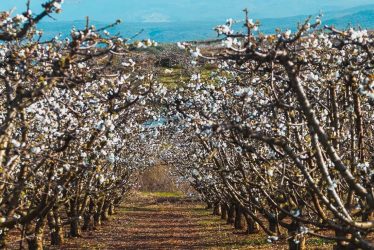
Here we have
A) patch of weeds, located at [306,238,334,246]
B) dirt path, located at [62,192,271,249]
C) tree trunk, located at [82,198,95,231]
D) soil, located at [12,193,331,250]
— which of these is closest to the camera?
patch of weeds, located at [306,238,334,246]

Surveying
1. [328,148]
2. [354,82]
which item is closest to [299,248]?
[354,82]

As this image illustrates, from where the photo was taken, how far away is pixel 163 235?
3262 centimetres

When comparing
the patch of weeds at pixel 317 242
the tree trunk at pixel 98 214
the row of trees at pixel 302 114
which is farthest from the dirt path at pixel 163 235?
the row of trees at pixel 302 114

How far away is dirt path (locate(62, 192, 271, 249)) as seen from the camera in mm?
26275

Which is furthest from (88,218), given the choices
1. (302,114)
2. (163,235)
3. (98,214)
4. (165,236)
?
(302,114)

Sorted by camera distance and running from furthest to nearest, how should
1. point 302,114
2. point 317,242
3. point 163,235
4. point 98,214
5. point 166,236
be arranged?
1. point 98,214
2. point 163,235
3. point 166,236
4. point 317,242
5. point 302,114

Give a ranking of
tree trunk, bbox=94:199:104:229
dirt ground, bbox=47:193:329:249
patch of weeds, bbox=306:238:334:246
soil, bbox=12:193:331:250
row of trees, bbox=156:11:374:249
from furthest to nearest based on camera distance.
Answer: tree trunk, bbox=94:199:104:229 → dirt ground, bbox=47:193:329:249 → soil, bbox=12:193:331:250 → patch of weeds, bbox=306:238:334:246 → row of trees, bbox=156:11:374:249

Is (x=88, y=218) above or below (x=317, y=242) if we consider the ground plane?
above

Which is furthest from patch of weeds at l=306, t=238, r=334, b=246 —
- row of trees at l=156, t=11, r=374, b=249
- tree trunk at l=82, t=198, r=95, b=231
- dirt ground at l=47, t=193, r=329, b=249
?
tree trunk at l=82, t=198, r=95, b=231

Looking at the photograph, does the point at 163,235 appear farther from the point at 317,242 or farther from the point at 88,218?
the point at 317,242

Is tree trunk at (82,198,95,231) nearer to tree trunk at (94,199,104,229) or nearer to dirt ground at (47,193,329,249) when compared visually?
dirt ground at (47,193,329,249)

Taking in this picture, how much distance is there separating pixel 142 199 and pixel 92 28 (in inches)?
2524

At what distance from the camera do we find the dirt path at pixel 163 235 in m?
26.3

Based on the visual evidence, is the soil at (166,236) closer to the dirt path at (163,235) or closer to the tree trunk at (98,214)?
the dirt path at (163,235)
